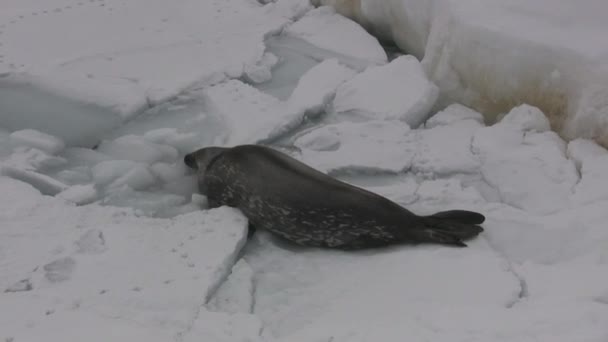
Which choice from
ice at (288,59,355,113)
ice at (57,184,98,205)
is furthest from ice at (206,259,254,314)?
ice at (288,59,355,113)

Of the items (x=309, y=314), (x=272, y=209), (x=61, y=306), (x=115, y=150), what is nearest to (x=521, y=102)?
(x=272, y=209)

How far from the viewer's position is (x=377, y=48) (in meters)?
5.84

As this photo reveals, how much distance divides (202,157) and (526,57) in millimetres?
2129

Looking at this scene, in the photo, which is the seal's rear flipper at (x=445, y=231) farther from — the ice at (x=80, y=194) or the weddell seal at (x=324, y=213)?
the ice at (x=80, y=194)

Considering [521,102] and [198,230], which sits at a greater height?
[521,102]

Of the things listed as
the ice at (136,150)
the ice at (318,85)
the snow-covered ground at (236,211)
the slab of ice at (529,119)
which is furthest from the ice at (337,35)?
the ice at (136,150)

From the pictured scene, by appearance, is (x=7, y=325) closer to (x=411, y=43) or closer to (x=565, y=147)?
(x=565, y=147)

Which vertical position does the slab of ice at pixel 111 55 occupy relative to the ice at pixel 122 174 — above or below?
above

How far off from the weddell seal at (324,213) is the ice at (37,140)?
3.82 feet

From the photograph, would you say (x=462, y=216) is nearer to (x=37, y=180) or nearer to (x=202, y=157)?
(x=202, y=157)

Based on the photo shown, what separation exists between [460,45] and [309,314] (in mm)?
2482

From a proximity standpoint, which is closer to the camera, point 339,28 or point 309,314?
point 309,314

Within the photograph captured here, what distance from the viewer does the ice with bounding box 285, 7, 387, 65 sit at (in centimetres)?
573

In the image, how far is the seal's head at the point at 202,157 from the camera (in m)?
4.07
